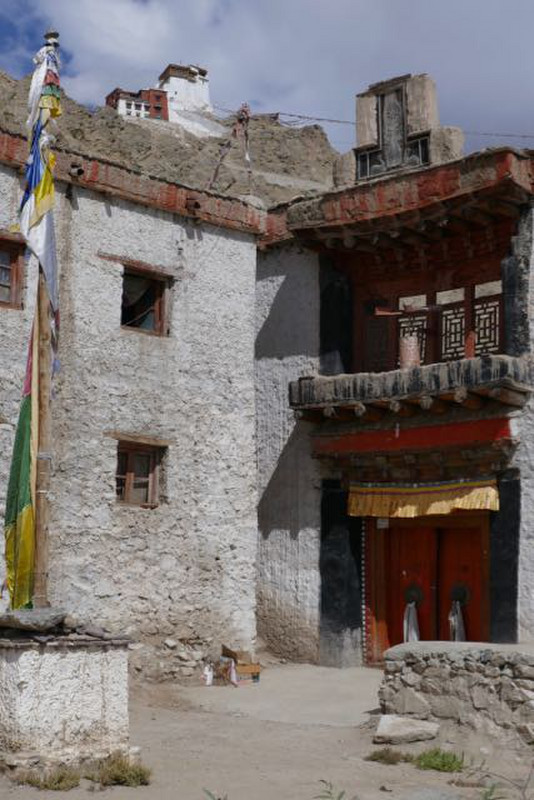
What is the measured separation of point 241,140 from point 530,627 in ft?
147

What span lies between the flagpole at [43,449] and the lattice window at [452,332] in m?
6.89

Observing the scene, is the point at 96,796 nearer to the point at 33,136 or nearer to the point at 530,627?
the point at 33,136

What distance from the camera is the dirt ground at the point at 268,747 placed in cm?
717

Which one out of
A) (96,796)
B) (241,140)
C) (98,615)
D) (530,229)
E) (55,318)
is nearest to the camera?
(96,796)

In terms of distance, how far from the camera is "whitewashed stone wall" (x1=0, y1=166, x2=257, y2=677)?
11.7m

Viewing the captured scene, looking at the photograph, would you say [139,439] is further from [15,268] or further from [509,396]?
[509,396]

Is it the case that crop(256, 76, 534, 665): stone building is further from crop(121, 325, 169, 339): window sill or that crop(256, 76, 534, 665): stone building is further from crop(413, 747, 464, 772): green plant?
crop(413, 747, 464, 772): green plant

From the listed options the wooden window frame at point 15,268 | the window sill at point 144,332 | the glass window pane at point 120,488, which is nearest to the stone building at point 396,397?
the window sill at point 144,332

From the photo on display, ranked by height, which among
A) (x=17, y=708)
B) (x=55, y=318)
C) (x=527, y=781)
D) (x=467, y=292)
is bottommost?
(x=527, y=781)

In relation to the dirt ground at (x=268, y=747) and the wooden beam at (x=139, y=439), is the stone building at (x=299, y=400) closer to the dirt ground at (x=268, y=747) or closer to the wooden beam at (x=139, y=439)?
the wooden beam at (x=139, y=439)

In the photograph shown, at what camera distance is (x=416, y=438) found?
44.0 ft

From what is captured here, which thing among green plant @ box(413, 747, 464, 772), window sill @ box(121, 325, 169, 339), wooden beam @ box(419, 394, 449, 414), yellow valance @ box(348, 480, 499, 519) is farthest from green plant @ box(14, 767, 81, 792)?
wooden beam @ box(419, 394, 449, 414)

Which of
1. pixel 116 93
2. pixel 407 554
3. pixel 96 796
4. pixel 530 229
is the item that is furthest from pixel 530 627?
pixel 116 93

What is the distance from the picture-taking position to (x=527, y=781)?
7805mm
